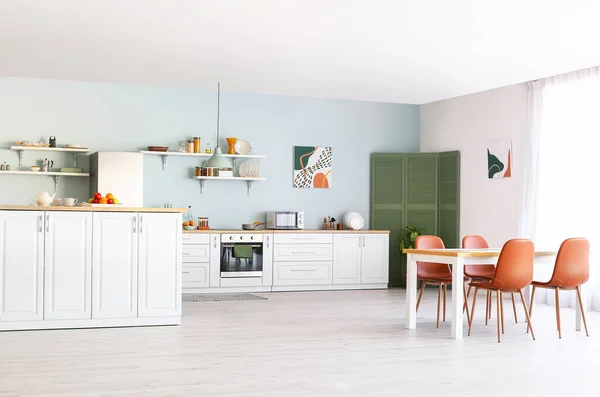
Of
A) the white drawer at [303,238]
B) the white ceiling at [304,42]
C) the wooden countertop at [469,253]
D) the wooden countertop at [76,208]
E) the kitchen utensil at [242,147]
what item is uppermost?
the white ceiling at [304,42]

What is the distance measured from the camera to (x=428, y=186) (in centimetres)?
1128

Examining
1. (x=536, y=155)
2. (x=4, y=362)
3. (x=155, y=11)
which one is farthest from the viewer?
(x=536, y=155)

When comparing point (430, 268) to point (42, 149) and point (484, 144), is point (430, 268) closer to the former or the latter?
point (484, 144)

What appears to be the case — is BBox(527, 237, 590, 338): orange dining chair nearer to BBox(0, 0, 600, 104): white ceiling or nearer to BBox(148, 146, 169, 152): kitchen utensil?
BBox(0, 0, 600, 104): white ceiling

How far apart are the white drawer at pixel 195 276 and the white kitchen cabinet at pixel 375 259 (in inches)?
88.5

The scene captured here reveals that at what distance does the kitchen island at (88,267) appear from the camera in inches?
257

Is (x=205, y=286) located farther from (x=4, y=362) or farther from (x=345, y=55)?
(x=4, y=362)

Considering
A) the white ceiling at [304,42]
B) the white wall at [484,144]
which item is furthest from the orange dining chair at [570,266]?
the white wall at [484,144]

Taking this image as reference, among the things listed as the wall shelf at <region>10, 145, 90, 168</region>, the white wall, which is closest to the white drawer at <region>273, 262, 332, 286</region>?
the white wall

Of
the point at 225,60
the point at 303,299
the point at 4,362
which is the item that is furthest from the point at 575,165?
the point at 4,362

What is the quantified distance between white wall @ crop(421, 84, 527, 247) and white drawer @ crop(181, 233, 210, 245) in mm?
3647

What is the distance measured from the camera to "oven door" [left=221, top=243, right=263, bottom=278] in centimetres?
1006

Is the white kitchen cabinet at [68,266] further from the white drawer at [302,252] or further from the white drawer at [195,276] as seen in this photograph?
the white drawer at [302,252]

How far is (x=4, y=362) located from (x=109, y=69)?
437cm
